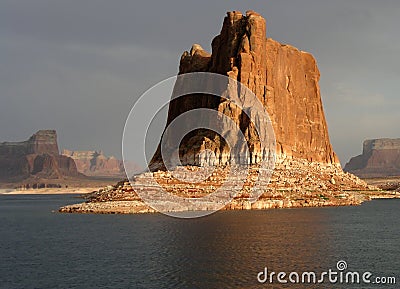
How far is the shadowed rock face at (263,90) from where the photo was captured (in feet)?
452

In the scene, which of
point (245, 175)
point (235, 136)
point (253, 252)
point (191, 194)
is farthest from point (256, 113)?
point (253, 252)

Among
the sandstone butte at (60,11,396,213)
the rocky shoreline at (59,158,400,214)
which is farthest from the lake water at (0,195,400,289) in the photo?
the sandstone butte at (60,11,396,213)

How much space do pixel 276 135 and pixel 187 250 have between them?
8600 cm

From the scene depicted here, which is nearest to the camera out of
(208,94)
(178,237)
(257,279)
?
(257,279)

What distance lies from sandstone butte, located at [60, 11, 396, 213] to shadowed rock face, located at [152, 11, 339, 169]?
26cm

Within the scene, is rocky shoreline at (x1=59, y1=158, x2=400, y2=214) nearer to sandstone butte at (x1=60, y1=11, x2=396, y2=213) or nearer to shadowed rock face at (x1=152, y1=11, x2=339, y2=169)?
sandstone butte at (x1=60, y1=11, x2=396, y2=213)

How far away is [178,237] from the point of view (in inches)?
2790

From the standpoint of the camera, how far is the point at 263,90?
477ft

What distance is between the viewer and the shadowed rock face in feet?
452

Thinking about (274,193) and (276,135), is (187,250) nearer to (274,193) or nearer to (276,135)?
(274,193)

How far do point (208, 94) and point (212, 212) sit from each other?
2246 inches

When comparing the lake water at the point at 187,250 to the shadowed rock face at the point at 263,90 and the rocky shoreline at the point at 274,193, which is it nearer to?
the rocky shoreline at the point at 274,193

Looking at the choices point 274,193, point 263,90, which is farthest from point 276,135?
point 274,193

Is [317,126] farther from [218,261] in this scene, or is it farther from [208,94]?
[218,261]
